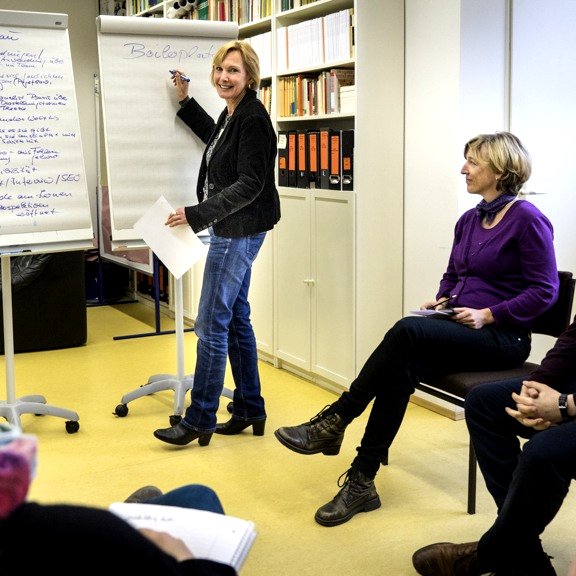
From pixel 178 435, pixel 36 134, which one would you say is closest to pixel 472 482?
pixel 178 435

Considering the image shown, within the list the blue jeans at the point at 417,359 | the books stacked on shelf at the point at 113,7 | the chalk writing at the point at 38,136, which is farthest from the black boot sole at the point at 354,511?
the books stacked on shelf at the point at 113,7

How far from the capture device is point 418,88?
3812 mm

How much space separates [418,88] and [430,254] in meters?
0.76

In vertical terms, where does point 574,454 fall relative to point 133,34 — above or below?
below

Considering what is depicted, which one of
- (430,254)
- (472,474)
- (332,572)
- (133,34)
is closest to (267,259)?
(430,254)

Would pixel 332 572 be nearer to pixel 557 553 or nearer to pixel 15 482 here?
pixel 557 553

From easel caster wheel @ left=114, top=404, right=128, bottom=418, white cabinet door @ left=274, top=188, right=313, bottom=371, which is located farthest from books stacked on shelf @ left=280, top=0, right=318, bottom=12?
easel caster wheel @ left=114, top=404, right=128, bottom=418

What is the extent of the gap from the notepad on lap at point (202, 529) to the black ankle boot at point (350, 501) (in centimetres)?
135

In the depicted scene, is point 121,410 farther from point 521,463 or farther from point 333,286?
point 521,463

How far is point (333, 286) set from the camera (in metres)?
4.08

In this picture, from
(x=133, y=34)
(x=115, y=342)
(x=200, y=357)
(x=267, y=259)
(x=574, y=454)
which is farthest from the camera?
(x=115, y=342)

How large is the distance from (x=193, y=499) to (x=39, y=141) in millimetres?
2339

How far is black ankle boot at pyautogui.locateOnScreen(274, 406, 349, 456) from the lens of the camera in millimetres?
2730

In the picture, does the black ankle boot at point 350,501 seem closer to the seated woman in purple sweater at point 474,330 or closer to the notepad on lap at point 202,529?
the seated woman in purple sweater at point 474,330
